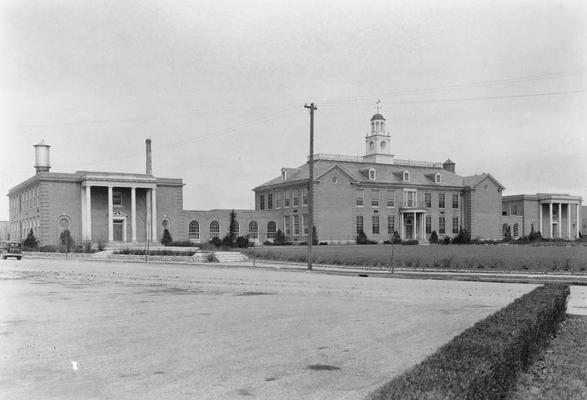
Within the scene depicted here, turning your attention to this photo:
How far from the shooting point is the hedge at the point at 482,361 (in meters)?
5.52

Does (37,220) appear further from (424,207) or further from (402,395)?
(402,395)

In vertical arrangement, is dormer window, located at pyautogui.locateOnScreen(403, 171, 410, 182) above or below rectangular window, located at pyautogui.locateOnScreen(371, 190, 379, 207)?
above

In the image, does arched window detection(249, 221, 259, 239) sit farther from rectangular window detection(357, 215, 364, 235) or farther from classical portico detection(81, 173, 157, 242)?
rectangular window detection(357, 215, 364, 235)

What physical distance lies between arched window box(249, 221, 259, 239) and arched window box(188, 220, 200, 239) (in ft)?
20.0

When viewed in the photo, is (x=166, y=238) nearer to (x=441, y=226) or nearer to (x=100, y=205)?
(x=100, y=205)

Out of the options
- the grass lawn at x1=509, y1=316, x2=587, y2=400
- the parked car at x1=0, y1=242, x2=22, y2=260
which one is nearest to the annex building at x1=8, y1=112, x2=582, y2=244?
the parked car at x1=0, y1=242, x2=22, y2=260

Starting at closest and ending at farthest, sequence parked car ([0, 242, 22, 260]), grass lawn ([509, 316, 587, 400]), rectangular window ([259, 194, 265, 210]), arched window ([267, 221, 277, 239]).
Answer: grass lawn ([509, 316, 587, 400]), parked car ([0, 242, 22, 260]), arched window ([267, 221, 277, 239]), rectangular window ([259, 194, 265, 210])

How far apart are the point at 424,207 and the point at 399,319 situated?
68.5m

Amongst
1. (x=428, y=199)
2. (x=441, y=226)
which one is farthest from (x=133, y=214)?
(x=441, y=226)

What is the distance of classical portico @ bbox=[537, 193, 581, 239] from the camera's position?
95375 mm

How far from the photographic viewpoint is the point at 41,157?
73.9 m

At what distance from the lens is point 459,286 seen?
2220 centimetres

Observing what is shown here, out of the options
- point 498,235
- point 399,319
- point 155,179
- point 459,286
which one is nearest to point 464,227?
point 498,235

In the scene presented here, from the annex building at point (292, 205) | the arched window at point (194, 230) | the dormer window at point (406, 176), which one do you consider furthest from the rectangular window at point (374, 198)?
the arched window at point (194, 230)
